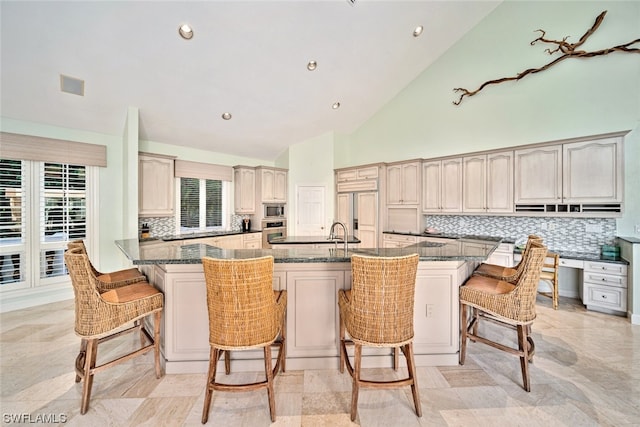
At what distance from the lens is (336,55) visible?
401 centimetres

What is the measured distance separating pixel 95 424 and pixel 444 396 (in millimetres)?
2329

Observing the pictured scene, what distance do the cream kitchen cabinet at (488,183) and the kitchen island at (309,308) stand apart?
2.59 meters

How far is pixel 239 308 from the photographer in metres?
1.65

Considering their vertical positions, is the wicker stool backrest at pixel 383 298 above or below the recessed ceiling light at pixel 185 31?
below

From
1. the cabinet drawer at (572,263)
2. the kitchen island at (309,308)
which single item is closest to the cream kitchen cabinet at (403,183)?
the cabinet drawer at (572,263)

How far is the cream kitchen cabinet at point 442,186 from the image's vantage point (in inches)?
191

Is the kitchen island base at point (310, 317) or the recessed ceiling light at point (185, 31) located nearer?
the kitchen island base at point (310, 317)

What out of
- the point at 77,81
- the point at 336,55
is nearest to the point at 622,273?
the point at 336,55

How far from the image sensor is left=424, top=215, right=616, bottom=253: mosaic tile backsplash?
3.85 meters

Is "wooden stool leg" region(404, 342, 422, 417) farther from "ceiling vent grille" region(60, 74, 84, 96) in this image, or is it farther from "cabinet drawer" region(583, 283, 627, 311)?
"ceiling vent grille" region(60, 74, 84, 96)

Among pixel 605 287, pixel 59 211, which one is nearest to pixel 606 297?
pixel 605 287

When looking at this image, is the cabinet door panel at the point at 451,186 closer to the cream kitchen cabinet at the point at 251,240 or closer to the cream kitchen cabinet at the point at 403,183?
the cream kitchen cabinet at the point at 403,183

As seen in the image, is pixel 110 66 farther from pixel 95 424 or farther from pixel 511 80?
pixel 511 80

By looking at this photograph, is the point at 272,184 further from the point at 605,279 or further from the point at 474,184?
the point at 605,279
